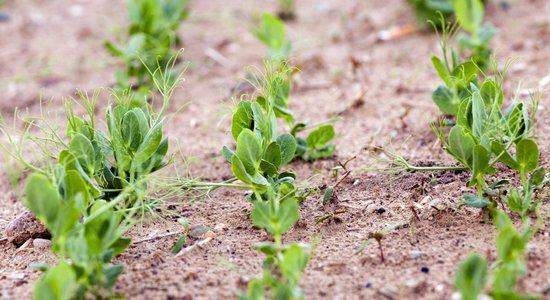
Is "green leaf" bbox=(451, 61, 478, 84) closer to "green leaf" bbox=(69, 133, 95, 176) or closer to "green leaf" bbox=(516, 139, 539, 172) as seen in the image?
→ "green leaf" bbox=(516, 139, 539, 172)

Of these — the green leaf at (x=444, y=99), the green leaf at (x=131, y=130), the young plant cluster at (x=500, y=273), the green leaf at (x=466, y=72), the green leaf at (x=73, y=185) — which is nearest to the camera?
the young plant cluster at (x=500, y=273)

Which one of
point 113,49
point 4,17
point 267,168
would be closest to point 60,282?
point 267,168

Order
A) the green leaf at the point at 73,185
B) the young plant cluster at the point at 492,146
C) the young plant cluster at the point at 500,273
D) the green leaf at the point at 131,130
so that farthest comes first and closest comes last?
the green leaf at the point at 131,130 → the young plant cluster at the point at 492,146 → the green leaf at the point at 73,185 → the young plant cluster at the point at 500,273

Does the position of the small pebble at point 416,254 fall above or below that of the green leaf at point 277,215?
below

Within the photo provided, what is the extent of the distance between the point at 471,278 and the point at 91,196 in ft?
3.09

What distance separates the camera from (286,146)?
2141 mm

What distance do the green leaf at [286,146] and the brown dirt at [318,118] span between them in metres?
0.14

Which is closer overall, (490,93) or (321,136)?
(490,93)

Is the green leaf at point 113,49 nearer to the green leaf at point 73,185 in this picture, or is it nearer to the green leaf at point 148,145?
the green leaf at point 148,145

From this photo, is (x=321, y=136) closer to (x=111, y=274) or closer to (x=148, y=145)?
(x=148, y=145)

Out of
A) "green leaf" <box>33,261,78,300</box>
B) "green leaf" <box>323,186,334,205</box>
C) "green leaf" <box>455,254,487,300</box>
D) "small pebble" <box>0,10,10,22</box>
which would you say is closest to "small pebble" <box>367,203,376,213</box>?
"green leaf" <box>323,186,334,205</box>

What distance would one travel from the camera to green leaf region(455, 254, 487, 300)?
5.07ft

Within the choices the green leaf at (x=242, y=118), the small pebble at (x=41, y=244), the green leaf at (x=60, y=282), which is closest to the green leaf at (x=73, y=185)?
the green leaf at (x=60, y=282)

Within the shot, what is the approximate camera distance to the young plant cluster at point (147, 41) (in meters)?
3.13
